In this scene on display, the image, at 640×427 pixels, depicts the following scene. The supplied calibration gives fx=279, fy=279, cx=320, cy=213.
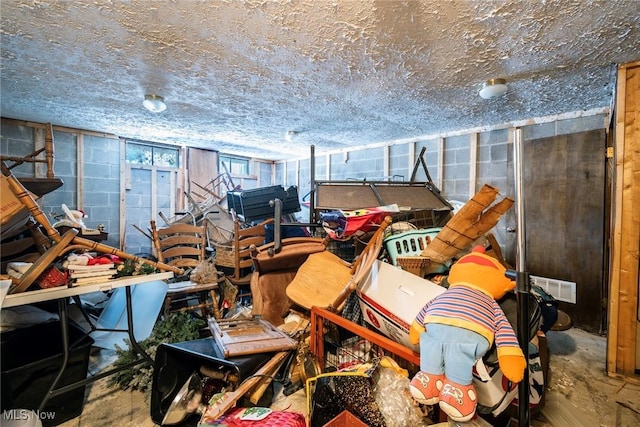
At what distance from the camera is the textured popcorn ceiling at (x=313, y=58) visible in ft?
4.55

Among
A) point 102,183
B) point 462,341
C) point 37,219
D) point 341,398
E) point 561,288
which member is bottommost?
point 341,398

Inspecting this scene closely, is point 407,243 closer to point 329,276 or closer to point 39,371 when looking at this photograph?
point 329,276

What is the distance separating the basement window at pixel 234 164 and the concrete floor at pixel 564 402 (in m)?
3.90

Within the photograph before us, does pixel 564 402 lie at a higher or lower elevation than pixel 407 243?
lower

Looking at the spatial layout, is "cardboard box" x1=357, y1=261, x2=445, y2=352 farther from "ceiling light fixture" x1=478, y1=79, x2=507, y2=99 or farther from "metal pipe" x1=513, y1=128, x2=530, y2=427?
"ceiling light fixture" x1=478, y1=79, x2=507, y2=99

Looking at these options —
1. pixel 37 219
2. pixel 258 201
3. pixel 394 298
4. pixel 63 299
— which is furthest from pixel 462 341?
pixel 258 201

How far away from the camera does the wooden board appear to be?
151 centimetres

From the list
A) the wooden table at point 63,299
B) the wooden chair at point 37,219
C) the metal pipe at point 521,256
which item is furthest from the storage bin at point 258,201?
the metal pipe at point 521,256

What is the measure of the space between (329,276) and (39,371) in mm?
1649

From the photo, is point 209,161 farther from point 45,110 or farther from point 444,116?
point 444,116

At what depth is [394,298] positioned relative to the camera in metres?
1.45

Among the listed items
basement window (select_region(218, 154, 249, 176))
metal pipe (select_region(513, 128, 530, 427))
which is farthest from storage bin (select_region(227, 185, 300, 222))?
metal pipe (select_region(513, 128, 530, 427))

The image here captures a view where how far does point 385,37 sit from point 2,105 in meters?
3.85

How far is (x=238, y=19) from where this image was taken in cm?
145
